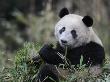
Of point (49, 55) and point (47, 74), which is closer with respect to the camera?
point (47, 74)

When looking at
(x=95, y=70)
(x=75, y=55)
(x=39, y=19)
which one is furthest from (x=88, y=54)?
(x=39, y=19)

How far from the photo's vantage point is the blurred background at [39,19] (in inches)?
572

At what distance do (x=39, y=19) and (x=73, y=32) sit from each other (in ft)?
30.4

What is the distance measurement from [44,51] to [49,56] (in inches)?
4.3

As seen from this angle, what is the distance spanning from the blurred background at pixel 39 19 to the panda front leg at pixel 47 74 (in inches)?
185

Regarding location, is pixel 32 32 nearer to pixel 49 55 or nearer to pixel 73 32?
pixel 73 32

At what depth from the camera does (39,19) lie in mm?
16875

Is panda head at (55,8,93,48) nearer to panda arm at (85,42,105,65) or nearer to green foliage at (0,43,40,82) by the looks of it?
panda arm at (85,42,105,65)

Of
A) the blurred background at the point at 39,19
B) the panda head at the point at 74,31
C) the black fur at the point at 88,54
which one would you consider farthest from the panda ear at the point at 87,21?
the blurred background at the point at 39,19

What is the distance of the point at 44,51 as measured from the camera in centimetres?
738

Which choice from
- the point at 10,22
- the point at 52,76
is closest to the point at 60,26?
the point at 52,76

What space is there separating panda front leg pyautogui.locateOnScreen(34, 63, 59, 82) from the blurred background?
15.4 ft

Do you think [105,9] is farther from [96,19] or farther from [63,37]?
[63,37]

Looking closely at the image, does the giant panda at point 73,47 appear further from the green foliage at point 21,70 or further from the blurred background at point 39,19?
the blurred background at point 39,19
